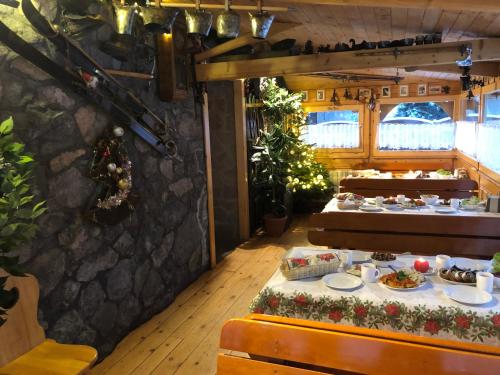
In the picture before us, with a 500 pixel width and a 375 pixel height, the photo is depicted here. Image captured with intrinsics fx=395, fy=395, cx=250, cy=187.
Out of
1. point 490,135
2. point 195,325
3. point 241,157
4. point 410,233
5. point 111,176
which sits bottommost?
point 195,325

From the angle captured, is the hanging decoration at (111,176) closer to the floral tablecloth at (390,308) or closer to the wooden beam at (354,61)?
the floral tablecloth at (390,308)

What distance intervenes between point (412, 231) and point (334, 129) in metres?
3.73

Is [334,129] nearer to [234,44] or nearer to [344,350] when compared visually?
[234,44]

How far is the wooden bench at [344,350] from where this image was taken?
1.29m

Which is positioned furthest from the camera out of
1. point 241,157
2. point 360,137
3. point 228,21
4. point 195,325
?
point 360,137

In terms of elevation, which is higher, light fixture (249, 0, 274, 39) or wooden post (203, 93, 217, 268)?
light fixture (249, 0, 274, 39)

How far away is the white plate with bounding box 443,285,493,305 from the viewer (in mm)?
1763

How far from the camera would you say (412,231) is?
3.42 metres

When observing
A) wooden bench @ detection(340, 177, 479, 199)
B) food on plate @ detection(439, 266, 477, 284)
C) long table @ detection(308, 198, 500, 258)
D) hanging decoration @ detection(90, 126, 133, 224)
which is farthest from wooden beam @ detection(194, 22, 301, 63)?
food on plate @ detection(439, 266, 477, 284)

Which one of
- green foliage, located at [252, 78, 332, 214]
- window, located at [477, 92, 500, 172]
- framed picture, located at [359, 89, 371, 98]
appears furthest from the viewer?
framed picture, located at [359, 89, 371, 98]

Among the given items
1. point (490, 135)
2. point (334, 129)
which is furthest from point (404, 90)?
point (490, 135)

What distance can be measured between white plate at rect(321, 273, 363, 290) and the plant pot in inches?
133

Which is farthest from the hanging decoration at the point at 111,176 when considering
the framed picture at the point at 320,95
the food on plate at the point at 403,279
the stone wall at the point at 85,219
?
the framed picture at the point at 320,95

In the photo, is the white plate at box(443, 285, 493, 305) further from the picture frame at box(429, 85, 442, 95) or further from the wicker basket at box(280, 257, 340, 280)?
the picture frame at box(429, 85, 442, 95)
